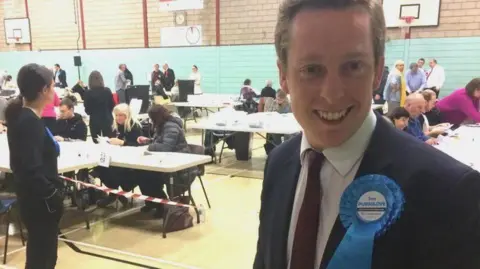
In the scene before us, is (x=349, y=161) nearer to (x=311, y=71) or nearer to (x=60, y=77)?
(x=311, y=71)

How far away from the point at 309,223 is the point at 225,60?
1362 centimetres

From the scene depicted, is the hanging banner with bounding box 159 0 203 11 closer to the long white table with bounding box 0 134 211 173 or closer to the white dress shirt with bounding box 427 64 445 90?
the white dress shirt with bounding box 427 64 445 90

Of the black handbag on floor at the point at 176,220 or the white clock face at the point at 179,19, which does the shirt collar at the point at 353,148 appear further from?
the white clock face at the point at 179,19

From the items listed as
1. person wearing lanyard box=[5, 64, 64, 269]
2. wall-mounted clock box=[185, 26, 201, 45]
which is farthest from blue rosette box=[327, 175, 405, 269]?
wall-mounted clock box=[185, 26, 201, 45]

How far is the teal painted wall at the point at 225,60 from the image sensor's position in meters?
11.1

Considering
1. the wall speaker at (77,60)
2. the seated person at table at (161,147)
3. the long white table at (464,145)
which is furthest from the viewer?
the wall speaker at (77,60)

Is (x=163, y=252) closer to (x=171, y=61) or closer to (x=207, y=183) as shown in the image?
(x=207, y=183)

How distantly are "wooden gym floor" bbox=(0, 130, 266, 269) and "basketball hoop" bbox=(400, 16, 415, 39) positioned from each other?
311 inches

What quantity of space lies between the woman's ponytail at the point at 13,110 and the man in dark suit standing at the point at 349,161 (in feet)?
7.13

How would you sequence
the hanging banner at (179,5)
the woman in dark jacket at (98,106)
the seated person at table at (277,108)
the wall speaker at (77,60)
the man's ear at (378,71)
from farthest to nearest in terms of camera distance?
the wall speaker at (77,60)
the hanging banner at (179,5)
the seated person at table at (277,108)
the woman in dark jacket at (98,106)
the man's ear at (378,71)

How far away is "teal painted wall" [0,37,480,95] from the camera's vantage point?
11.1 meters

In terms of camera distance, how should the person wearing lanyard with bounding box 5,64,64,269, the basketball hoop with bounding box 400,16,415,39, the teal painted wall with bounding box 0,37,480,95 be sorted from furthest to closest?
the basketball hoop with bounding box 400,16,415,39
the teal painted wall with bounding box 0,37,480,95
the person wearing lanyard with bounding box 5,64,64,269

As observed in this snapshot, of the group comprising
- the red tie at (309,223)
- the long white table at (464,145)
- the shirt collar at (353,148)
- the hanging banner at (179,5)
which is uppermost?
the hanging banner at (179,5)

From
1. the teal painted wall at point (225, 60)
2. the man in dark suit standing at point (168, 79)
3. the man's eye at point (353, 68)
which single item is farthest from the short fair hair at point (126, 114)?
the man in dark suit standing at point (168, 79)
